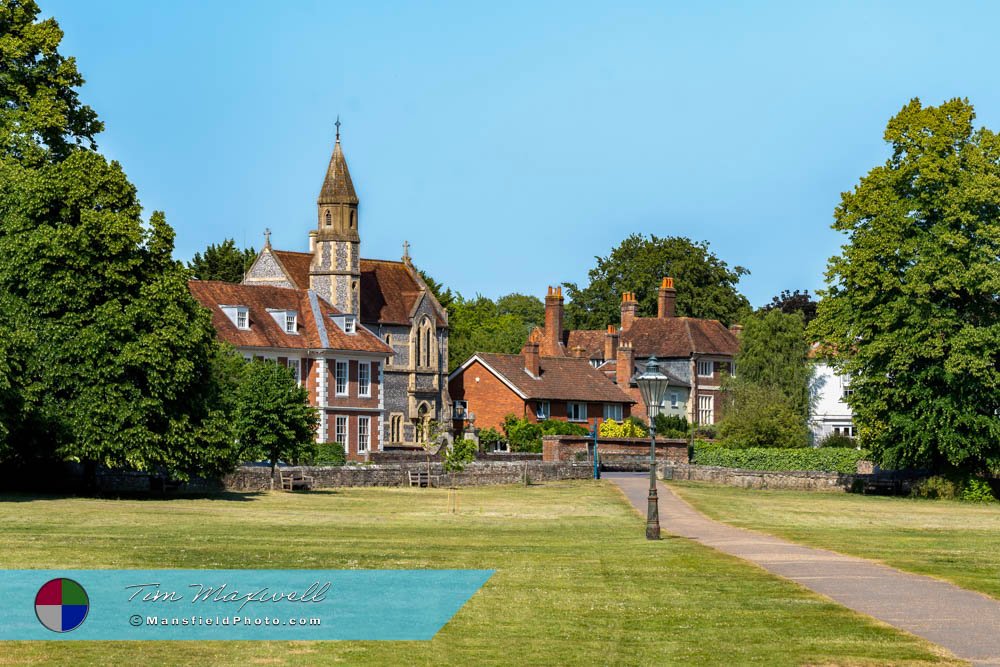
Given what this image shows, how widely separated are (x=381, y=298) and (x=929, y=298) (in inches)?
1866

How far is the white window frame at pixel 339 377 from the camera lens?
275 feet

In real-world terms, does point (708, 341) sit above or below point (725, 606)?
above

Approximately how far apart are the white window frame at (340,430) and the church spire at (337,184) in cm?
1614

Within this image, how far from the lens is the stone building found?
9225 cm

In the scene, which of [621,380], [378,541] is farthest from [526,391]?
[378,541]

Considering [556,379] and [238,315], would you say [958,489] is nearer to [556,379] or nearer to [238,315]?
[238,315]

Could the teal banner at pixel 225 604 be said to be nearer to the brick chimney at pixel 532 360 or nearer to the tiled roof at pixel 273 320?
the tiled roof at pixel 273 320

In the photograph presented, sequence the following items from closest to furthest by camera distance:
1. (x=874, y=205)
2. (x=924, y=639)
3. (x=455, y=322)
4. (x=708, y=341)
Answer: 1. (x=924, y=639)
2. (x=874, y=205)
3. (x=708, y=341)
4. (x=455, y=322)

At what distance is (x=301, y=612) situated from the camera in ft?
59.5

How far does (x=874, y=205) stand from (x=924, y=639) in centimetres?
4375

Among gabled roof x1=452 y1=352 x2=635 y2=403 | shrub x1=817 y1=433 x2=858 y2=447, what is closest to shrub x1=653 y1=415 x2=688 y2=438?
gabled roof x1=452 y1=352 x2=635 y2=403

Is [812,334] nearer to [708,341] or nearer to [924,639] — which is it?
[924,639]

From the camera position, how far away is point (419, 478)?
60.8 m

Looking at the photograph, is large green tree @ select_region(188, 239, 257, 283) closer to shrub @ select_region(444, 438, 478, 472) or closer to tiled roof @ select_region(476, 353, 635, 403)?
tiled roof @ select_region(476, 353, 635, 403)
